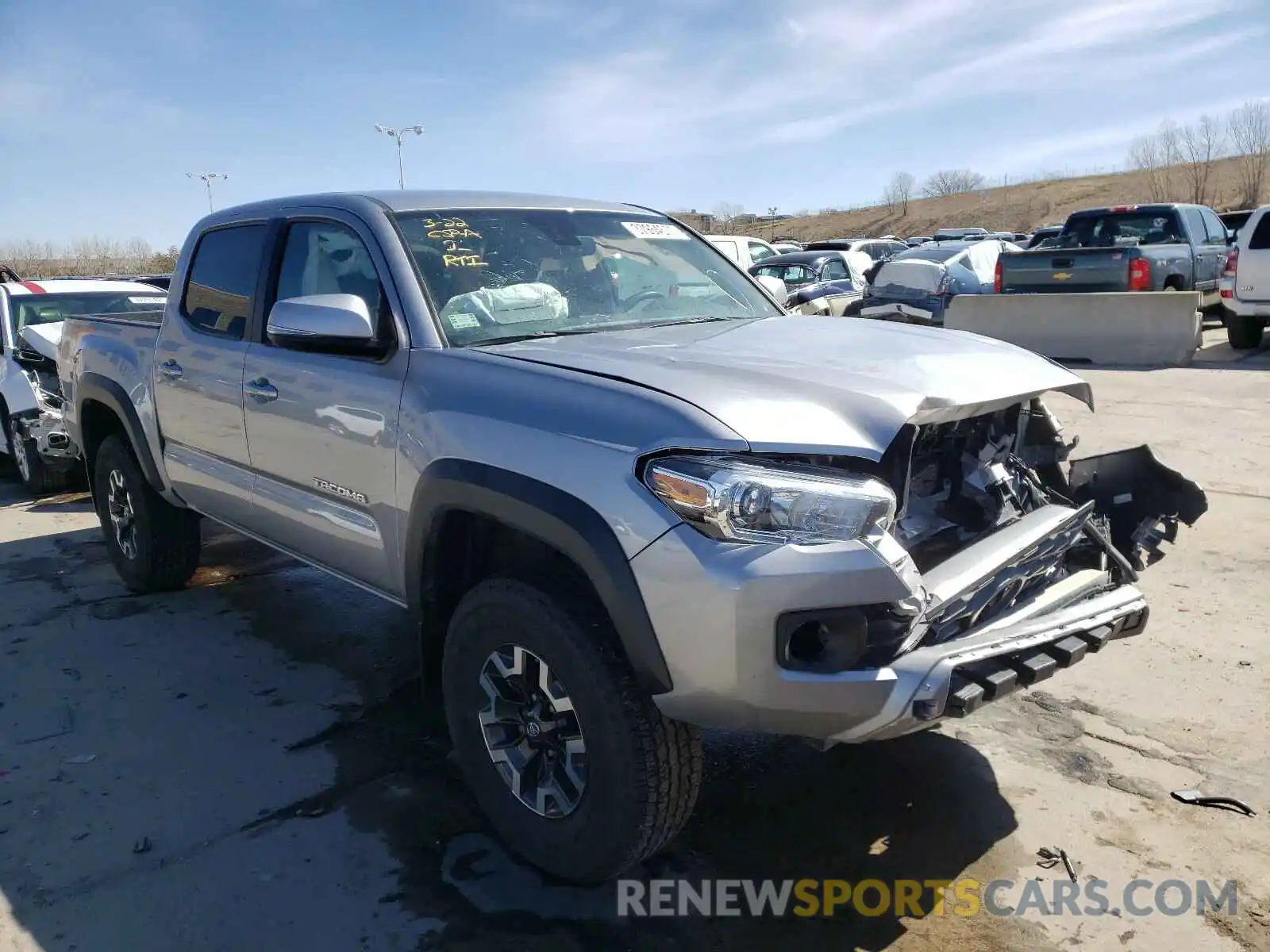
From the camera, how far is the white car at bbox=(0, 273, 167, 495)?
8.13 meters

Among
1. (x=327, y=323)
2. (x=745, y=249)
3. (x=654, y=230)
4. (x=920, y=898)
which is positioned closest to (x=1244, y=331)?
(x=745, y=249)

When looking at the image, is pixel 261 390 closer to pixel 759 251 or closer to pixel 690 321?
pixel 690 321

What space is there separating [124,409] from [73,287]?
4.91m

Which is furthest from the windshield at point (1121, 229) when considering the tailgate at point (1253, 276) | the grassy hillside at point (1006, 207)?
the grassy hillside at point (1006, 207)

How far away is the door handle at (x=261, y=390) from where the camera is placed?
3.87 metres

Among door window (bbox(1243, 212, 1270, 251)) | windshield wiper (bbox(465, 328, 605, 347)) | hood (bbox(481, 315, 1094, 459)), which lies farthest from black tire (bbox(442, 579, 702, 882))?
door window (bbox(1243, 212, 1270, 251))

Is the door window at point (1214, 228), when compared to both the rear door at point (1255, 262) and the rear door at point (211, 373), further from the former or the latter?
the rear door at point (211, 373)

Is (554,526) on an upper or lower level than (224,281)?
lower

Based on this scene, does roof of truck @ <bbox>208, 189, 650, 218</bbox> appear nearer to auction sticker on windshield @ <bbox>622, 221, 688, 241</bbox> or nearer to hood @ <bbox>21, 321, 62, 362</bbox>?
auction sticker on windshield @ <bbox>622, 221, 688, 241</bbox>

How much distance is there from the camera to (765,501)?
234 cm

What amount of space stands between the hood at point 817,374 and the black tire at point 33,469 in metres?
6.69

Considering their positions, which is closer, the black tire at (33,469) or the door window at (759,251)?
the black tire at (33,469)

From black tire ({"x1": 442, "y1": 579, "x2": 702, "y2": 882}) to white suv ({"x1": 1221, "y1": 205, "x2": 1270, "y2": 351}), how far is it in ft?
41.1

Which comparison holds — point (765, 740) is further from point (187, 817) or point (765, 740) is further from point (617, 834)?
point (187, 817)
